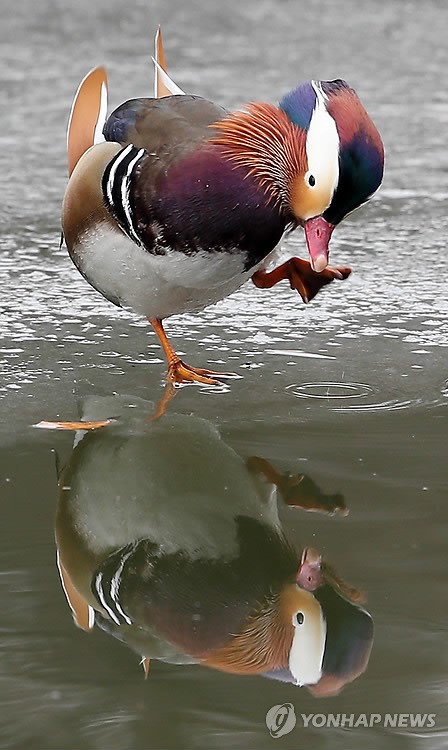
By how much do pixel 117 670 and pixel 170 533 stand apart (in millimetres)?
543

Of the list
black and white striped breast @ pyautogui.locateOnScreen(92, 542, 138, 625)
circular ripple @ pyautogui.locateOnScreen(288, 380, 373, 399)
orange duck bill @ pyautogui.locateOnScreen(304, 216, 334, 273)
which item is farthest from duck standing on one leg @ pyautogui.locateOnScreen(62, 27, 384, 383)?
black and white striped breast @ pyautogui.locateOnScreen(92, 542, 138, 625)

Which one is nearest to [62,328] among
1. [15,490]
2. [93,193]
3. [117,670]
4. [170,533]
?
[93,193]

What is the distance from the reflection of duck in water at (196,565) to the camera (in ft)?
7.57

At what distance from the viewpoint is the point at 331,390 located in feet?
11.7

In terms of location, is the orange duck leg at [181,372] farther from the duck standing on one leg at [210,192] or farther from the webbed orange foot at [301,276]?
the webbed orange foot at [301,276]

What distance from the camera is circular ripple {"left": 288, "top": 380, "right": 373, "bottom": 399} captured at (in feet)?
11.6

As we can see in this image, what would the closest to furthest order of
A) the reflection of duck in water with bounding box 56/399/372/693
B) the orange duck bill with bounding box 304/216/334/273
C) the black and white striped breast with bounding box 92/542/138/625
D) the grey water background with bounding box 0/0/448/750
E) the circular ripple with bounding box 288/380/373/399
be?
the grey water background with bounding box 0/0/448/750 → the reflection of duck in water with bounding box 56/399/372/693 → the black and white striped breast with bounding box 92/542/138/625 → the orange duck bill with bounding box 304/216/334/273 → the circular ripple with bounding box 288/380/373/399

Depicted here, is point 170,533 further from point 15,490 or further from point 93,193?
point 93,193

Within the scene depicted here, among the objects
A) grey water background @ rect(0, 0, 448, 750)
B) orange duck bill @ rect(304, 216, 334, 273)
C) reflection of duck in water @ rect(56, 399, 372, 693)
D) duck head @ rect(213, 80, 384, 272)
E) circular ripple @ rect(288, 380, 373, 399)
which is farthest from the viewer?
circular ripple @ rect(288, 380, 373, 399)

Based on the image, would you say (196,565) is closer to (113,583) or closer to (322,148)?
(113,583)

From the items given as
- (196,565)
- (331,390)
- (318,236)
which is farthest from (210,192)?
(196,565)

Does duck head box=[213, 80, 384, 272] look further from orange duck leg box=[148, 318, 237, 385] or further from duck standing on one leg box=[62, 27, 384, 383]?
orange duck leg box=[148, 318, 237, 385]

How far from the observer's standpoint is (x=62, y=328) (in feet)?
13.2

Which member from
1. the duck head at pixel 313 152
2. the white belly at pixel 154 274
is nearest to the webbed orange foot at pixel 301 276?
the white belly at pixel 154 274
